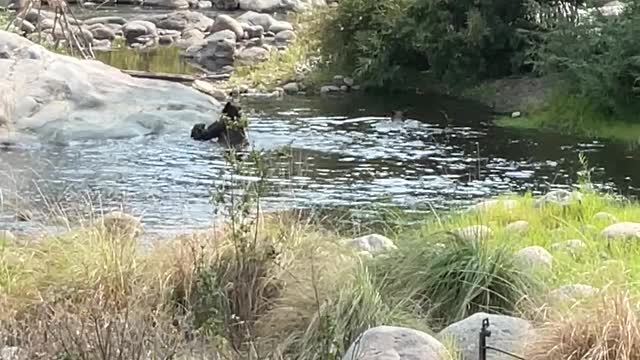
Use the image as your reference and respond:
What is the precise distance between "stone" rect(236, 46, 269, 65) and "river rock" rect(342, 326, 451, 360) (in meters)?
16.5

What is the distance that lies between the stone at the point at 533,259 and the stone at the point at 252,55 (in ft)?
49.3

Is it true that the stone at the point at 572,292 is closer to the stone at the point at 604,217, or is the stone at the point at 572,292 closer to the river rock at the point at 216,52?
the stone at the point at 604,217

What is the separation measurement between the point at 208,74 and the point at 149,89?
5.43 m

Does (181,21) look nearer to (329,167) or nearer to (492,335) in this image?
(329,167)

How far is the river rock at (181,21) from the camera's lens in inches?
1087

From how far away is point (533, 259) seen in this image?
5996mm

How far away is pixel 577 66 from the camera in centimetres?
1434

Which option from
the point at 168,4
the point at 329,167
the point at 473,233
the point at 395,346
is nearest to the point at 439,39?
the point at 329,167

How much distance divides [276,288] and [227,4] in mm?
28859

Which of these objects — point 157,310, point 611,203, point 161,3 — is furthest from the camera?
point 161,3

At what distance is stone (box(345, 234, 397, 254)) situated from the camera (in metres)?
6.28

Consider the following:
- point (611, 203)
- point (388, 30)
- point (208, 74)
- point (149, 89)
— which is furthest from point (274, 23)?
point (611, 203)

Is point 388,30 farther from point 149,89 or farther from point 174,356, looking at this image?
point 174,356

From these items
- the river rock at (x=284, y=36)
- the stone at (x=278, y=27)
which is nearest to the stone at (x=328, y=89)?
the river rock at (x=284, y=36)
